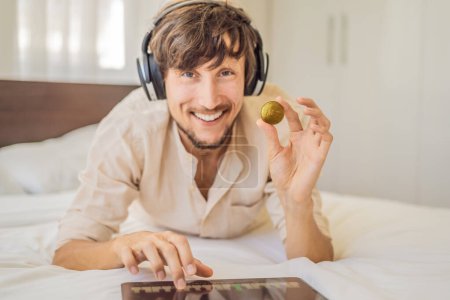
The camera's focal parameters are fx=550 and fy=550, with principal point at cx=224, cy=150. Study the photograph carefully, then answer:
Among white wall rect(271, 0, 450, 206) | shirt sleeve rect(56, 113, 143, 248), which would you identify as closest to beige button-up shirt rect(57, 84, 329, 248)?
shirt sleeve rect(56, 113, 143, 248)

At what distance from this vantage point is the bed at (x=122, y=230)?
1.91ft

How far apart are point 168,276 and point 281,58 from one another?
430 millimetres

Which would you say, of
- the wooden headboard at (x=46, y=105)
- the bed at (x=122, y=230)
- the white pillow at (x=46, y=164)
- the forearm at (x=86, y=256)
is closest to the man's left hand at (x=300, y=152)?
the bed at (x=122, y=230)

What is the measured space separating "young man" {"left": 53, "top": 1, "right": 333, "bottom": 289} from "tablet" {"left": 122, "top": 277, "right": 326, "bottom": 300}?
0.06 ft

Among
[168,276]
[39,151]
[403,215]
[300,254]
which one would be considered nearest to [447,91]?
[403,215]

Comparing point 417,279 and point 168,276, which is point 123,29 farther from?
point 417,279

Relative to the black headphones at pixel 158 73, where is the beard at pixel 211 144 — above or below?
below

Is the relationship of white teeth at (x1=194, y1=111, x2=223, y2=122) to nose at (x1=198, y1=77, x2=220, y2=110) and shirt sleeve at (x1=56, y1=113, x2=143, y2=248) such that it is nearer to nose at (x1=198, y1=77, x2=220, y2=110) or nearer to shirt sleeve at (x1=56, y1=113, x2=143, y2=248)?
nose at (x1=198, y1=77, x2=220, y2=110)

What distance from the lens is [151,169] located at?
0.86 metres

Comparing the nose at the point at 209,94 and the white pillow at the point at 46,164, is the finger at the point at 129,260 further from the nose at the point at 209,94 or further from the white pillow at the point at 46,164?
the white pillow at the point at 46,164

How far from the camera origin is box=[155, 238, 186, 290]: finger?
530mm

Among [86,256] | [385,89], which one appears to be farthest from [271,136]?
[385,89]

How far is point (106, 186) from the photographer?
0.81 m

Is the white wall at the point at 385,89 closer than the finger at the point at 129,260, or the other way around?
the finger at the point at 129,260
